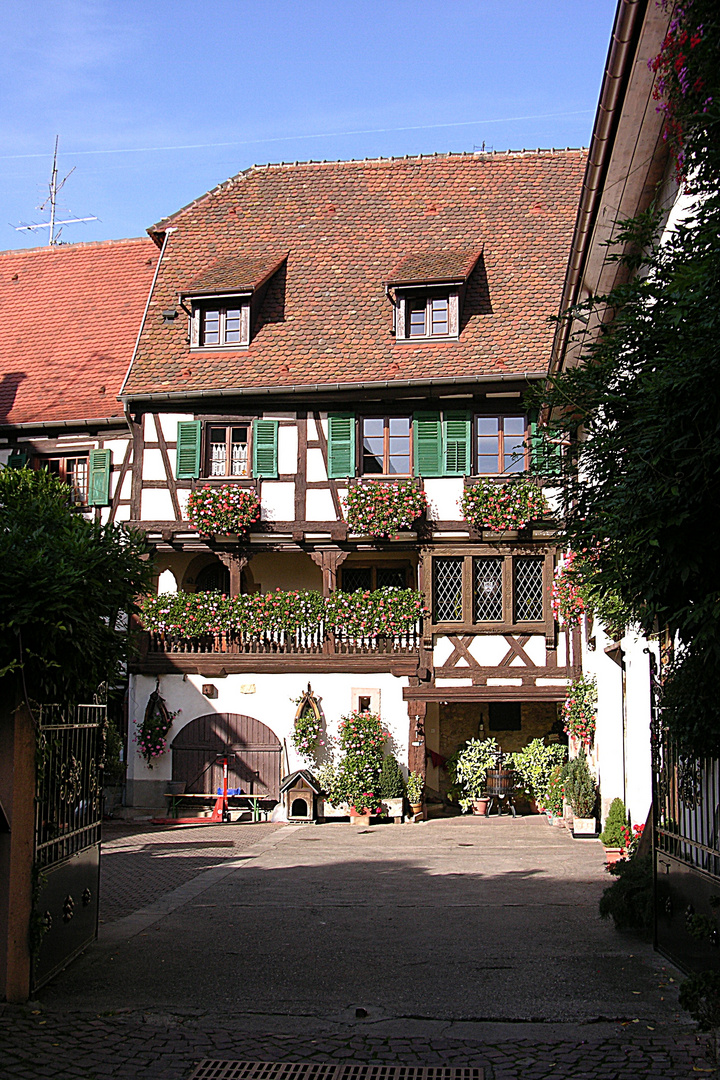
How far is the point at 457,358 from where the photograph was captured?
65.8 feet

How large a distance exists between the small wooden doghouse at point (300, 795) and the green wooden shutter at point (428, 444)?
577 cm

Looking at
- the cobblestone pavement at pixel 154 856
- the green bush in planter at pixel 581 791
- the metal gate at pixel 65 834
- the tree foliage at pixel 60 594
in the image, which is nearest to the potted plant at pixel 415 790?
the cobblestone pavement at pixel 154 856

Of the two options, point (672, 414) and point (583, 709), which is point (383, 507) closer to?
point (583, 709)

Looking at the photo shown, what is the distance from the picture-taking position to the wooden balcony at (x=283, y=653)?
19.6 metres

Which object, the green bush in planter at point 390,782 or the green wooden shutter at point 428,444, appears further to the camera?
the green wooden shutter at point 428,444

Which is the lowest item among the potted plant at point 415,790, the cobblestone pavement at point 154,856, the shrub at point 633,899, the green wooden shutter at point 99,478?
the cobblestone pavement at point 154,856

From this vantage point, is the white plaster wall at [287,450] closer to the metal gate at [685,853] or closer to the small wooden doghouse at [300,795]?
the small wooden doghouse at [300,795]

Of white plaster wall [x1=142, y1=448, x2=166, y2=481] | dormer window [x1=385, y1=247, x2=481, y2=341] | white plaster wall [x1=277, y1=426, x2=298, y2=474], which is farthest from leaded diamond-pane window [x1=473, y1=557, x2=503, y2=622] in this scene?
white plaster wall [x1=142, y1=448, x2=166, y2=481]

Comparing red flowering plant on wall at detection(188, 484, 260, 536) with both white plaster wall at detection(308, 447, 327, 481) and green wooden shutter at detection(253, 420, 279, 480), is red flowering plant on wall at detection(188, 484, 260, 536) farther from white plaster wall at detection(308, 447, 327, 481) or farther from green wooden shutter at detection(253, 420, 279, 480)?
white plaster wall at detection(308, 447, 327, 481)

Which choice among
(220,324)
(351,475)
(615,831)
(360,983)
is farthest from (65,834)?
(220,324)

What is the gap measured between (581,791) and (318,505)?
7.05m

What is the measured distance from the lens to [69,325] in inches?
950

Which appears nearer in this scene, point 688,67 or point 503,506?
point 688,67

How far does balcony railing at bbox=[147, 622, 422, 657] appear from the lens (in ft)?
64.4
